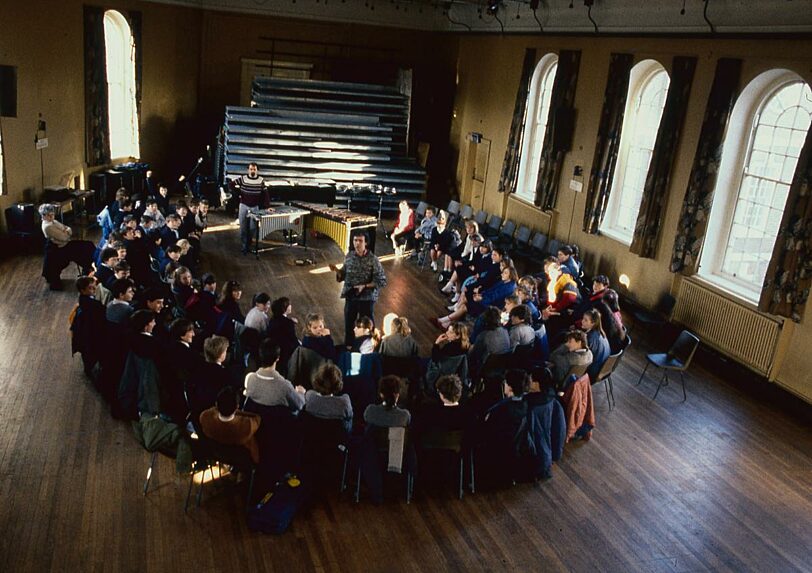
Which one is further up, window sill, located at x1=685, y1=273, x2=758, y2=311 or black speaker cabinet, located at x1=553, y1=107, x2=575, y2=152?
black speaker cabinet, located at x1=553, y1=107, x2=575, y2=152

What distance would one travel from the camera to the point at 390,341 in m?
7.15

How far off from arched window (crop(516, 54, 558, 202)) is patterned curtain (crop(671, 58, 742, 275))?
4.87 m

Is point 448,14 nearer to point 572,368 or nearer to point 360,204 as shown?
point 360,204

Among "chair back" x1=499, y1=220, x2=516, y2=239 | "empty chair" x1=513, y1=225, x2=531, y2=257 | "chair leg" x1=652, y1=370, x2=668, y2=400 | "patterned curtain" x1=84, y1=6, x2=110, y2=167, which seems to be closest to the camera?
"chair leg" x1=652, y1=370, x2=668, y2=400

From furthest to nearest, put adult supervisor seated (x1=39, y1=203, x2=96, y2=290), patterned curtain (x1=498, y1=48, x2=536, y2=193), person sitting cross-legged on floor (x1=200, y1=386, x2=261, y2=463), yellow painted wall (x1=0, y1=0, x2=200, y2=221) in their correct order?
patterned curtain (x1=498, y1=48, x2=536, y2=193)
yellow painted wall (x1=0, y1=0, x2=200, y2=221)
adult supervisor seated (x1=39, y1=203, x2=96, y2=290)
person sitting cross-legged on floor (x1=200, y1=386, x2=261, y2=463)

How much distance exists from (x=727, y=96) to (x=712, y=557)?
20.9ft

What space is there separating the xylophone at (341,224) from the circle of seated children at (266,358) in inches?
164

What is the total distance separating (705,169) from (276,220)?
6924 mm

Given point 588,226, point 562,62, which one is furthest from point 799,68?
point 562,62

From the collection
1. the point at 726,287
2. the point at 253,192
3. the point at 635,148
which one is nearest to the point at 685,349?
the point at 726,287

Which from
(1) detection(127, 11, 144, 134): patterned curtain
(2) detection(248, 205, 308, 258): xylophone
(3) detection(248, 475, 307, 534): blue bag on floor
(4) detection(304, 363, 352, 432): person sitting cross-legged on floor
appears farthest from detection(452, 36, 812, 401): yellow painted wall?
(1) detection(127, 11, 144, 134): patterned curtain

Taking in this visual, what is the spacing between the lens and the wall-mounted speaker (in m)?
11.7

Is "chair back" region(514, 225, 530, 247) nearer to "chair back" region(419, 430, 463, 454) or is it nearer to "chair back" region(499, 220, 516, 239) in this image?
"chair back" region(499, 220, 516, 239)

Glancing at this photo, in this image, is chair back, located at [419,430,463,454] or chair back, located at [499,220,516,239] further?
chair back, located at [499,220,516,239]
